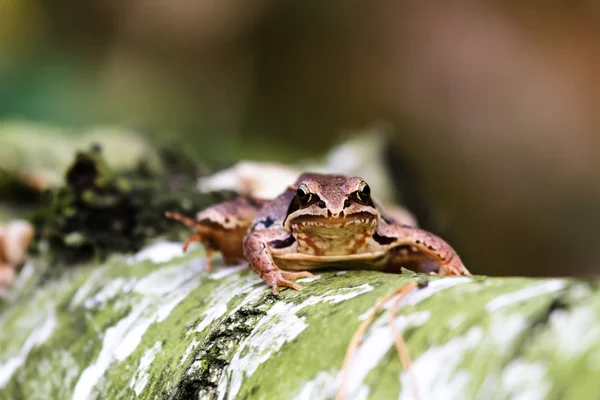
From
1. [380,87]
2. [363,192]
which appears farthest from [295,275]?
[380,87]

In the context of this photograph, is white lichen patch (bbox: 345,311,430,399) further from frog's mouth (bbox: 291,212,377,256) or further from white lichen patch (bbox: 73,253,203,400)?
white lichen patch (bbox: 73,253,203,400)

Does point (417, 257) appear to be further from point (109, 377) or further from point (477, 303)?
point (109, 377)

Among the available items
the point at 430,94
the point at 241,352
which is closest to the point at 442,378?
the point at 241,352

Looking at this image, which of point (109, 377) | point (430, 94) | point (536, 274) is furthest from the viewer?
point (430, 94)

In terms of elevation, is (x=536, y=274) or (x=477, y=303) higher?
(x=477, y=303)

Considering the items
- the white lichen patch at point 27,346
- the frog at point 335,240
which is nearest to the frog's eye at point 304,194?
the frog at point 335,240

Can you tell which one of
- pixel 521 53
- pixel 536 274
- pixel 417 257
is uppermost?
pixel 521 53

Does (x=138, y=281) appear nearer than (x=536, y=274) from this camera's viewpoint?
Yes

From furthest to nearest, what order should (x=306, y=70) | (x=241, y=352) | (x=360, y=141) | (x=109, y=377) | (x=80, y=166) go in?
(x=306, y=70) < (x=360, y=141) < (x=80, y=166) < (x=109, y=377) < (x=241, y=352)

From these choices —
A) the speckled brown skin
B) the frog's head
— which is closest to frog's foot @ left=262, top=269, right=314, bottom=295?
the frog's head
